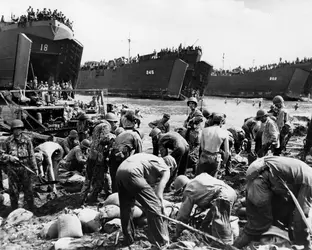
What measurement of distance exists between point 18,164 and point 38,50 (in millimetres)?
12422

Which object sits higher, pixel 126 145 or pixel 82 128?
pixel 126 145

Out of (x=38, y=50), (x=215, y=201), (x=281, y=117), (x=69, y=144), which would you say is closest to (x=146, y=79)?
(x=38, y=50)

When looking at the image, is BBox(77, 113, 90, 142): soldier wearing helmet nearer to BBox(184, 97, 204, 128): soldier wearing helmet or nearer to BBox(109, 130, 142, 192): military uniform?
BBox(184, 97, 204, 128): soldier wearing helmet

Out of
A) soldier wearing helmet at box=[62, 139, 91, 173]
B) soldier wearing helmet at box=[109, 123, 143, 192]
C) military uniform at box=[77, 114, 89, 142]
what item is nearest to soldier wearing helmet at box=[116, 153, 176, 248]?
soldier wearing helmet at box=[109, 123, 143, 192]

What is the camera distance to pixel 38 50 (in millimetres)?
16469

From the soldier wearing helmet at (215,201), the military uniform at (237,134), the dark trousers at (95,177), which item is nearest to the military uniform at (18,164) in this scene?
the dark trousers at (95,177)

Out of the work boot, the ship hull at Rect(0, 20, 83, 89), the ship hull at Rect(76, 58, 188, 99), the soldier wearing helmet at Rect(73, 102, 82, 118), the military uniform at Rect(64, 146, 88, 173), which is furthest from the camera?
the ship hull at Rect(76, 58, 188, 99)

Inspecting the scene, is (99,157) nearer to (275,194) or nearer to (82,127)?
(275,194)

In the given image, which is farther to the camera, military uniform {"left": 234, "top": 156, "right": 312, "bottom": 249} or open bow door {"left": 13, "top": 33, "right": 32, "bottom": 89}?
open bow door {"left": 13, "top": 33, "right": 32, "bottom": 89}

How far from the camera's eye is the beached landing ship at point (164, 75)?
1526 inches

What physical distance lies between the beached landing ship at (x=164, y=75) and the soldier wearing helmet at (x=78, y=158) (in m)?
31.7

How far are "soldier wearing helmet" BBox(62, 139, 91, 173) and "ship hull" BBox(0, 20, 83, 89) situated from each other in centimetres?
855

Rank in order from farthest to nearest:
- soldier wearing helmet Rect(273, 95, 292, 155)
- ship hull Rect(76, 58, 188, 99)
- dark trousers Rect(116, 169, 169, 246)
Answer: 1. ship hull Rect(76, 58, 188, 99)
2. soldier wearing helmet Rect(273, 95, 292, 155)
3. dark trousers Rect(116, 169, 169, 246)

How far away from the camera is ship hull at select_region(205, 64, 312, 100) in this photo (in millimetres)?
43719
